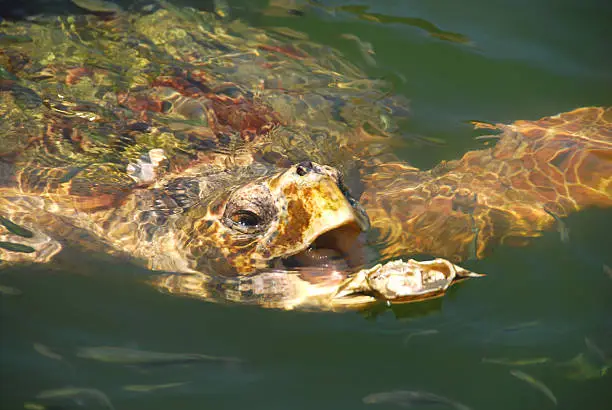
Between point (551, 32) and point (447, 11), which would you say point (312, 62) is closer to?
point (447, 11)

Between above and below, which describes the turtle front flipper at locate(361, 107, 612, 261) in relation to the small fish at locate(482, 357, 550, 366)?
above

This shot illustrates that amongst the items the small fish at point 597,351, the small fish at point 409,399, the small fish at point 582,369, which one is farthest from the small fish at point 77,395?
the small fish at point 597,351

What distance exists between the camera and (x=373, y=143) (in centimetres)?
468

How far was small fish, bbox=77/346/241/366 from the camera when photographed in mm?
2809

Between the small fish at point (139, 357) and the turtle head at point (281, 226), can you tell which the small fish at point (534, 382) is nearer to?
the turtle head at point (281, 226)

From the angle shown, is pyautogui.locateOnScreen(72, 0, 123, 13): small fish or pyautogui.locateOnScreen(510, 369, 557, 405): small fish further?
pyautogui.locateOnScreen(72, 0, 123, 13): small fish

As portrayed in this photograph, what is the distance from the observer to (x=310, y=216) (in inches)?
114

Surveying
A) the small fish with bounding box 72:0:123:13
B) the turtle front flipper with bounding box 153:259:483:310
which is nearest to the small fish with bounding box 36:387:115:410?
the turtle front flipper with bounding box 153:259:483:310

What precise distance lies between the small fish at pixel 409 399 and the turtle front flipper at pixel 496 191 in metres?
0.87

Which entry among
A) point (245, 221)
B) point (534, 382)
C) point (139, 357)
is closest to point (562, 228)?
point (534, 382)

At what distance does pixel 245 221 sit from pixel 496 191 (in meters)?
1.80

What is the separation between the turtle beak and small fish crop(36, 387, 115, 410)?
102cm

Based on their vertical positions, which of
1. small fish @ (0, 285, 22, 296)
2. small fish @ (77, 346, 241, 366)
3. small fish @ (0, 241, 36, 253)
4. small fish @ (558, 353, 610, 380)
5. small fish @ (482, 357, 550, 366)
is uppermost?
small fish @ (558, 353, 610, 380)

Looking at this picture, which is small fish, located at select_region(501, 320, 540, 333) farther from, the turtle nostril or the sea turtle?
the turtle nostril
